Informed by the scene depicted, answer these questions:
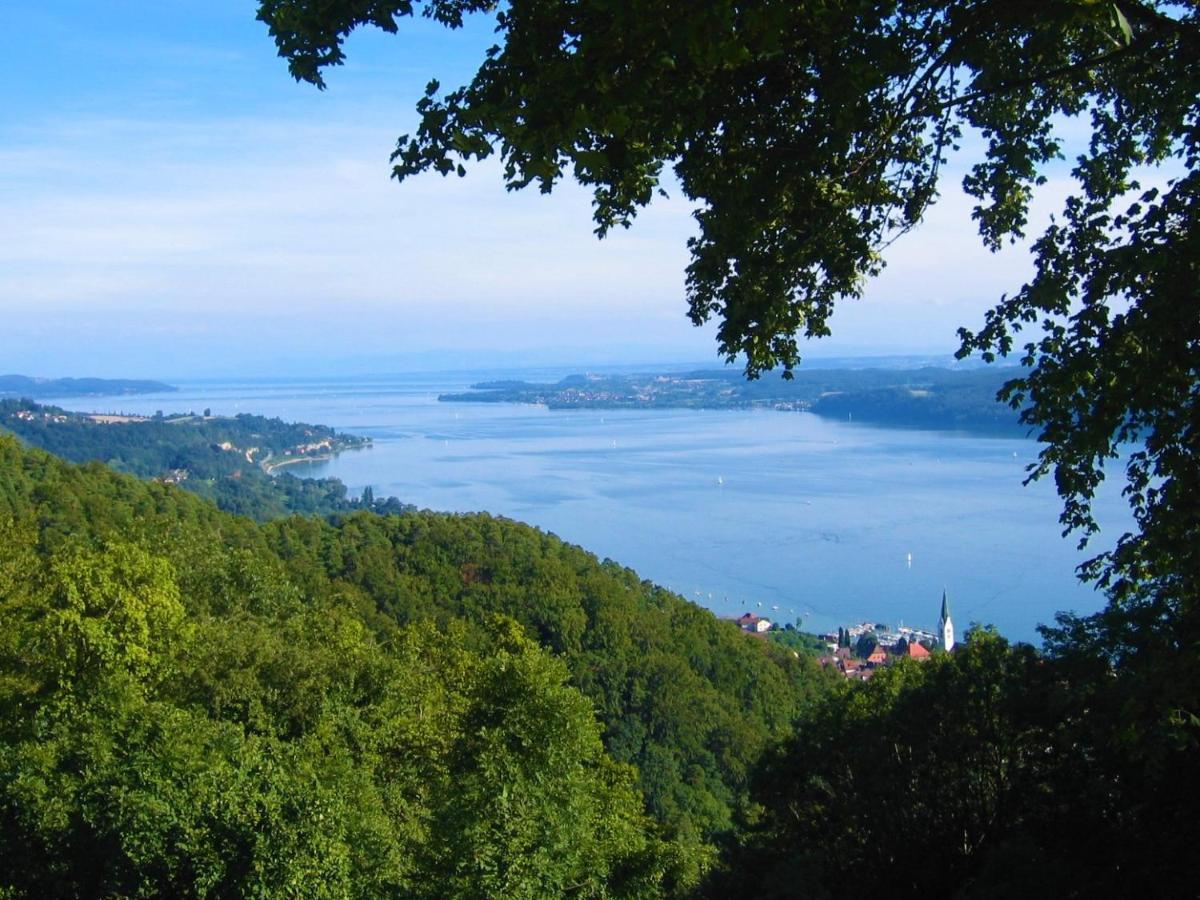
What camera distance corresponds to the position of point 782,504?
40.9m

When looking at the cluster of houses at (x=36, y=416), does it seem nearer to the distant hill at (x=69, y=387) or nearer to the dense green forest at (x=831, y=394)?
the dense green forest at (x=831, y=394)

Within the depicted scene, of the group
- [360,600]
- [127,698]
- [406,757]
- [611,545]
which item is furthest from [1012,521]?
[127,698]

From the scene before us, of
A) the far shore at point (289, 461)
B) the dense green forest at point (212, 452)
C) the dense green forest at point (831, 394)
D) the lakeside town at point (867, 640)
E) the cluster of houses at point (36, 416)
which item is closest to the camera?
the lakeside town at point (867, 640)

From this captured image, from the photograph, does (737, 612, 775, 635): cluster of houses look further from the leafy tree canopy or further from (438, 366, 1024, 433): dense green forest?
the leafy tree canopy

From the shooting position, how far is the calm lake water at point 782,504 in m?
26.3

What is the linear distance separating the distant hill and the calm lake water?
72548mm

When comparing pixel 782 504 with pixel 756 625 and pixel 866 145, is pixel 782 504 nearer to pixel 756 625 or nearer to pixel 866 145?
pixel 756 625

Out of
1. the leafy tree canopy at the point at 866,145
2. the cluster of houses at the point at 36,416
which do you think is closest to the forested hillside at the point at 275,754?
the leafy tree canopy at the point at 866,145

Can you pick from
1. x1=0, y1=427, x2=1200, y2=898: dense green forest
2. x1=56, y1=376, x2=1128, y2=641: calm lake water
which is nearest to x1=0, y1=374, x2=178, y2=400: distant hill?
x1=56, y1=376, x2=1128, y2=641: calm lake water

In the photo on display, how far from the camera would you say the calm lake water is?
26.3 metres

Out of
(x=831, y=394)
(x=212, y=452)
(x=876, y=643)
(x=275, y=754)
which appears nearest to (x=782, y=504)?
(x=876, y=643)

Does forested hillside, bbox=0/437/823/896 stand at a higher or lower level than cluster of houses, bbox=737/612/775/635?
higher

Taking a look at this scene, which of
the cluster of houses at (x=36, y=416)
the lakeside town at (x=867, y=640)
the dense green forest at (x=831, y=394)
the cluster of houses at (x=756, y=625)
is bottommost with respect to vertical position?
the cluster of houses at (x=756, y=625)

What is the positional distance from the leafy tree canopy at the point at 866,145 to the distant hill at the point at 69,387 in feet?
427
